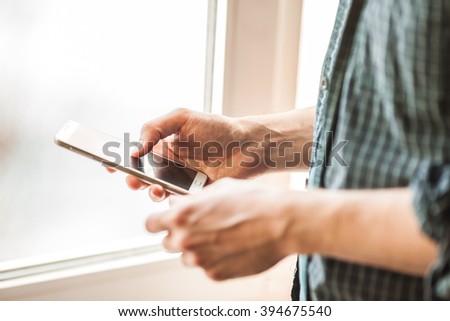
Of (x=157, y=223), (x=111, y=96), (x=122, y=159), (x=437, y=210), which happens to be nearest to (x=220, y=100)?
(x=111, y=96)

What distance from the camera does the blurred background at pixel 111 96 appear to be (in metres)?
0.73

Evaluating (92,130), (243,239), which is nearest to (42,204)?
(92,130)

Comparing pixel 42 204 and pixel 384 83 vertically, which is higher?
pixel 384 83

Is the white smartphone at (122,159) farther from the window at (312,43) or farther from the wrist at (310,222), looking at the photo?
the window at (312,43)

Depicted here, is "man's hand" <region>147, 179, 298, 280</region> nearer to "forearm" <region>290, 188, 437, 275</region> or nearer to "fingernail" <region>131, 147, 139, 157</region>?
"forearm" <region>290, 188, 437, 275</region>

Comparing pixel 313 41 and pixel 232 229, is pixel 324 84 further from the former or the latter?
pixel 313 41

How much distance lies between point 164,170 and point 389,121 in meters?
0.30

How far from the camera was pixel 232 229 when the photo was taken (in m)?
0.41

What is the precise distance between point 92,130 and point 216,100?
0.95 feet

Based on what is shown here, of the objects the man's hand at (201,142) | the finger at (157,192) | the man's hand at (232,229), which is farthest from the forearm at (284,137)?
the man's hand at (232,229)

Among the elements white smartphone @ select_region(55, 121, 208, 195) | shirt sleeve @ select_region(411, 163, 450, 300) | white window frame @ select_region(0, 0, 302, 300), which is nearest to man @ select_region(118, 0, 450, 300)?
shirt sleeve @ select_region(411, 163, 450, 300)

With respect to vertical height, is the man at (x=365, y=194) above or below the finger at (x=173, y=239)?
above

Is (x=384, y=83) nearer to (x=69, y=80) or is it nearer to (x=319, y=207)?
(x=319, y=207)
